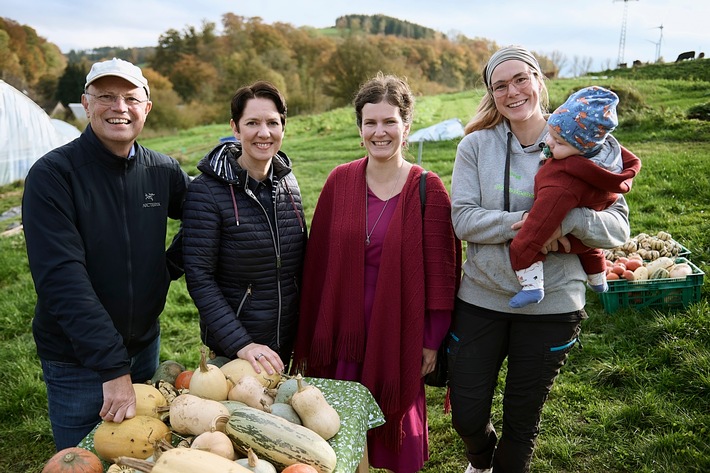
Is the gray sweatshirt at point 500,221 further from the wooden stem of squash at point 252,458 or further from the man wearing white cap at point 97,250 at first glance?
the man wearing white cap at point 97,250

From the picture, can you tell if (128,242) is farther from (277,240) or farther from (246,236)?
(277,240)

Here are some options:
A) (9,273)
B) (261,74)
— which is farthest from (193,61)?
(9,273)

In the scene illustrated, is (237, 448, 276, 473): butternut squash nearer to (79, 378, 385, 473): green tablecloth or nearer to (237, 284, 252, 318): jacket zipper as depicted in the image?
(79, 378, 385, 473): green tablecloth

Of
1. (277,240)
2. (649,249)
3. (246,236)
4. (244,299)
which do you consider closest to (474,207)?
(277,240)

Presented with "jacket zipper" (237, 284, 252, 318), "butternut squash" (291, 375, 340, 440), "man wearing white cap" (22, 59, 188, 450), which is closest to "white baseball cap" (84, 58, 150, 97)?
"man wearing white cap" (22, 59, 188, 450)

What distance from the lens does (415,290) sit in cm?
262

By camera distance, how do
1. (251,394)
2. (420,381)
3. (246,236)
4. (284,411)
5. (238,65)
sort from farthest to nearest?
(238,65) → (420,381) → (246,236) → (251,394) → (284,411)

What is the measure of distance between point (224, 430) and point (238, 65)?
3707cm

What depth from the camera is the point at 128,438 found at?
1.81m

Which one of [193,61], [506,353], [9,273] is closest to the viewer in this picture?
[506,353]

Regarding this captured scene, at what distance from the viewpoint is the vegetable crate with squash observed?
4418mm

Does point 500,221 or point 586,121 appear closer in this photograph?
point 586,121

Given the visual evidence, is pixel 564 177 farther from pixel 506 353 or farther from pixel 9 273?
pixel 9 273

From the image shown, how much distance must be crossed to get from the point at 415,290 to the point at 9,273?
6.55 m
